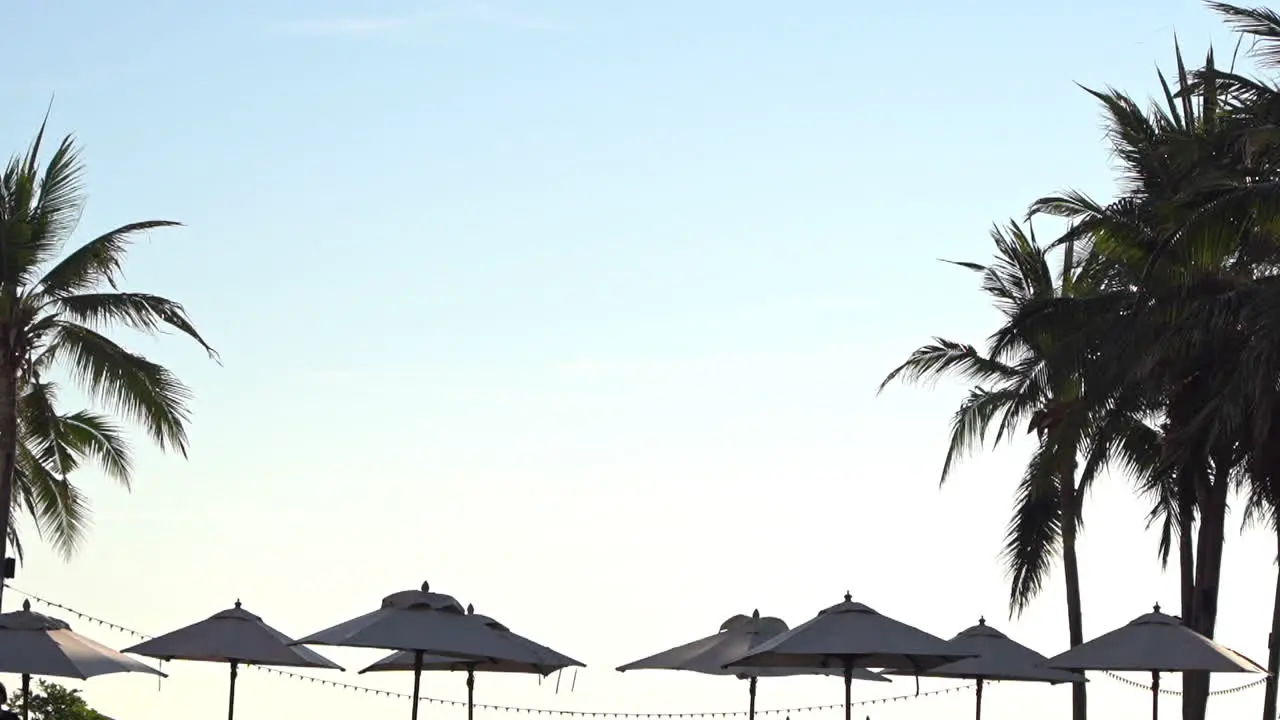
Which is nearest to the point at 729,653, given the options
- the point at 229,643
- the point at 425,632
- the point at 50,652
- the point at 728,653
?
the point at 728,653

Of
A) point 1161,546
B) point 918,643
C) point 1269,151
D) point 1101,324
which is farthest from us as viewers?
point 1161,546

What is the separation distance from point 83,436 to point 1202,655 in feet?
56.4

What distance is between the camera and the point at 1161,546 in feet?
107

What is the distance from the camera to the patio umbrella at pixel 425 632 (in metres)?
20.7

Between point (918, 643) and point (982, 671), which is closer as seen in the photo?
point (918, 643)

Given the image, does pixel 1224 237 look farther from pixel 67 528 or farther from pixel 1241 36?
pixel 67 528

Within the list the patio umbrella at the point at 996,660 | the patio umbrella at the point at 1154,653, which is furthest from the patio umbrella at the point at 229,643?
the patio umbrella at the point at 1154,653

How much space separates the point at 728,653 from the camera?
24.5 meters

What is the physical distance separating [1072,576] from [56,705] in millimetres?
15974

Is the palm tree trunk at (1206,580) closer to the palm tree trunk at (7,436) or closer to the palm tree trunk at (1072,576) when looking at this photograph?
the palm tree trunk at (1072,576)

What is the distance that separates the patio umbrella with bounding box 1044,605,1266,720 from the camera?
22.1 meters

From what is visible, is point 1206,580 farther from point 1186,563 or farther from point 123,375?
point 123,375

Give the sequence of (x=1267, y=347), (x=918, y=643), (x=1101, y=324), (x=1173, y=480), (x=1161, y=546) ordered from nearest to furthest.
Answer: (x=918, y=643), (x=1267, y=347), (x=1101, y=324), (x=1173, y=480), (x=1161, y=546)

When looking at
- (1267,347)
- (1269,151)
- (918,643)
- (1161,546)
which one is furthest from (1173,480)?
(918,643)
